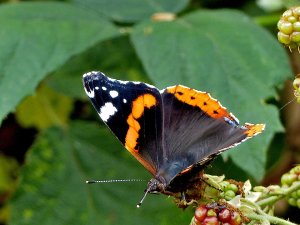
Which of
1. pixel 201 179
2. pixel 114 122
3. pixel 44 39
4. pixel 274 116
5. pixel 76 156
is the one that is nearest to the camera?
pixel 201 179

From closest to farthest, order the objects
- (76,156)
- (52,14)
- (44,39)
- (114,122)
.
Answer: (114,122), (44,39), (52,14), (76,156)

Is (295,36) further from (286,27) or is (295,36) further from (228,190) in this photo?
(228,190)

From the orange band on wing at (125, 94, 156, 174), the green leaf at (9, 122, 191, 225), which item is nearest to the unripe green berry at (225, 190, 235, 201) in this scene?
the orange band on wing at (125, 94, 156, 174)

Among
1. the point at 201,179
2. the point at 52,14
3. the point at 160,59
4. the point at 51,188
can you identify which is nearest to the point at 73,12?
the point at 52,14

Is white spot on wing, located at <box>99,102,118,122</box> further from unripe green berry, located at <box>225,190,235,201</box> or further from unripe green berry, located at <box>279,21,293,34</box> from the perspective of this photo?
unripe green berry, located at <box>279,21,293,34</box>

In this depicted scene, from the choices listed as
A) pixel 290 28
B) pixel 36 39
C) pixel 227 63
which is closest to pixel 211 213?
pixel 290 28

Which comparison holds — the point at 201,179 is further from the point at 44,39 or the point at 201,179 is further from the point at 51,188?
the point at 51,188
